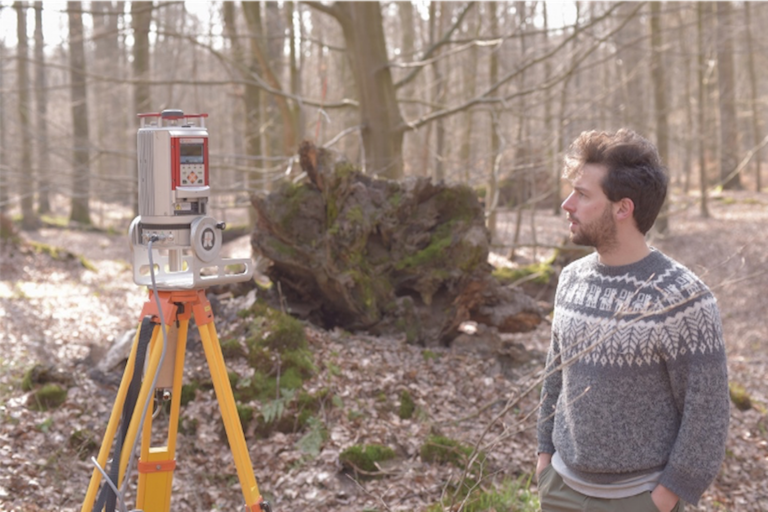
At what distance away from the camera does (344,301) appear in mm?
6203

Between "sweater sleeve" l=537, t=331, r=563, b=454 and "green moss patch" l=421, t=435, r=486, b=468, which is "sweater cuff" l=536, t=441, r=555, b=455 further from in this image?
"green moss patch" l=421, t=435, r=486, b=468

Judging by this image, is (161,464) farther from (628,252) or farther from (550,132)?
(550,132)

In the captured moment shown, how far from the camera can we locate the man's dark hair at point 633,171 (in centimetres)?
238

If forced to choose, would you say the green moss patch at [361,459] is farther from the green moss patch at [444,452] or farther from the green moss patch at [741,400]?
the green moss patch at [741,400]

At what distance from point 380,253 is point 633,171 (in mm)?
4047

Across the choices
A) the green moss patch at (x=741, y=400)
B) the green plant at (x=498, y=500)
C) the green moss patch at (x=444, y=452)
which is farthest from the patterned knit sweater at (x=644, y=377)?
the green moss patch at (x=741, y=400)

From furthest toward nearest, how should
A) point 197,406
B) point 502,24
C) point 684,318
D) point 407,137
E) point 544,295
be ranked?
point 407,137
point 502,24
point 544,295
point 197,406
point 684,318

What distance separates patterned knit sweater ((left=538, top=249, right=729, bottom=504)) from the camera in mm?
2213

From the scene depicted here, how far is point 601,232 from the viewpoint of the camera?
7.95 ft

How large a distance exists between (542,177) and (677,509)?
617 inches

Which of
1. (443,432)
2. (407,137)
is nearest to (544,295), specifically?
(443,432)

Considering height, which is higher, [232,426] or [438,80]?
[438,80]

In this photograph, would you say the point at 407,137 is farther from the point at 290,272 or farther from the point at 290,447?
the point at 290,447

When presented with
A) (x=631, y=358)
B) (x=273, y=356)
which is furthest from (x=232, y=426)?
(x=273, y=356)
